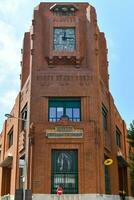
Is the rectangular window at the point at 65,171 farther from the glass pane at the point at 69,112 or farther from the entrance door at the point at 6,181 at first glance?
the entrance door at the point at 6,181

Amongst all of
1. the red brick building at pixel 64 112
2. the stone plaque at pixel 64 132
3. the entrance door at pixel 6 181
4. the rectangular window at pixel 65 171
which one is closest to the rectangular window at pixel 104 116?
the red brick building at pixel 64 112

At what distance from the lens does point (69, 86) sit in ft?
108

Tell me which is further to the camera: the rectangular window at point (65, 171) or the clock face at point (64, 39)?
the clock face at point (64, 39)

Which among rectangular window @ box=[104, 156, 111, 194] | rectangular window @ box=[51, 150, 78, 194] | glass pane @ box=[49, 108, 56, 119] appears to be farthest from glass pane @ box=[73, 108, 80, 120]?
rectangular window @ box=[104, 156, 111, 194]

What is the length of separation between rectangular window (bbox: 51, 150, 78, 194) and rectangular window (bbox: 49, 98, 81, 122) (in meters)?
3.08

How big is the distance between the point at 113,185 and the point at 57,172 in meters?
7.28

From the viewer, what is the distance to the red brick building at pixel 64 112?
29.7 meters

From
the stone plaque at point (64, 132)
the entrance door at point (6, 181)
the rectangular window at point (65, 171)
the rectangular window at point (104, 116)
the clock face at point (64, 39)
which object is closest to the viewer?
the rectangular window at point (65, 171)

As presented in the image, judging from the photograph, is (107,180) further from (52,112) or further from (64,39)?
(64,39)

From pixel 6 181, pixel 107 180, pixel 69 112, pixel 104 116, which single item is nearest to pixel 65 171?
pixel 69 112

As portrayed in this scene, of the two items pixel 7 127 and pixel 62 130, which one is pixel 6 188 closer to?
pixel 7 127

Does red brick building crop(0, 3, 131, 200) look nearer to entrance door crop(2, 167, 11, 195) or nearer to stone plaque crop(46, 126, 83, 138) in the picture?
stone plaque crop(46, 126, 83, 138)

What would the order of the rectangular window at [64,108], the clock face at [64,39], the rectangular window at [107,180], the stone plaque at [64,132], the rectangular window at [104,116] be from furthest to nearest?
1. the rectangular window at [104,116]
2. the clock face at [64,39]
3. the rectangular window at [107,180]
4. the rectangular window at [64,108]
5. the stone plaque at [64,132]

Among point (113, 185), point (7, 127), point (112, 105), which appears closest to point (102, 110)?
point (112, 105)
